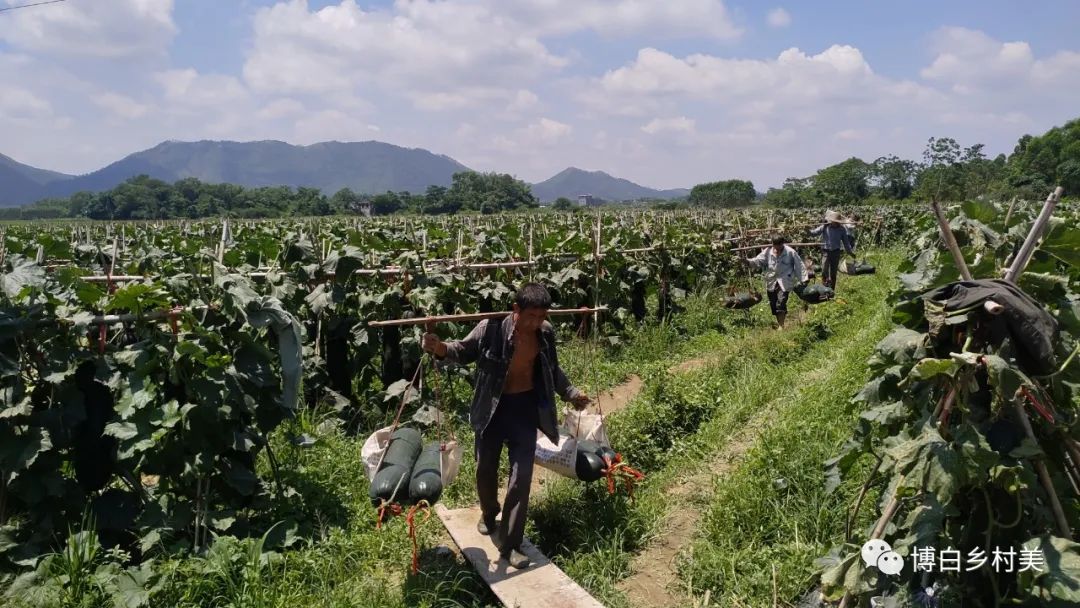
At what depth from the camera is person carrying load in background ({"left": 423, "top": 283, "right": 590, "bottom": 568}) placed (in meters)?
4.21

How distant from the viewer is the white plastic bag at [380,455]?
441cm

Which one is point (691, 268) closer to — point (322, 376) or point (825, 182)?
point (322, 376)

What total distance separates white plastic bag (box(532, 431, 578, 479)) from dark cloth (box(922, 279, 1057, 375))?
246cm

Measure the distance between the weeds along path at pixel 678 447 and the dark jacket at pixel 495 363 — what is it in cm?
83

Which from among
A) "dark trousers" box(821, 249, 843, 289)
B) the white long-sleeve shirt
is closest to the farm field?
the white long-sleeve shirt

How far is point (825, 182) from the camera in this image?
264 feet

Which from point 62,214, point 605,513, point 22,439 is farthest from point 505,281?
point 62,214

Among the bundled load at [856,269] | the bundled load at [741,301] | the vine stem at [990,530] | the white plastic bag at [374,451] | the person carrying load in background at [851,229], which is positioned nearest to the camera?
the vine stem at [990,530]

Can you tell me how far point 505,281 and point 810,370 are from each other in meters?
3.77

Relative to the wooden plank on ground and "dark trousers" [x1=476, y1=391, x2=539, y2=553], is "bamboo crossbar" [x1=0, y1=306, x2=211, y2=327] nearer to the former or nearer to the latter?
"dark trousers" [x1=476, y1=391, x2=539, y2=553]

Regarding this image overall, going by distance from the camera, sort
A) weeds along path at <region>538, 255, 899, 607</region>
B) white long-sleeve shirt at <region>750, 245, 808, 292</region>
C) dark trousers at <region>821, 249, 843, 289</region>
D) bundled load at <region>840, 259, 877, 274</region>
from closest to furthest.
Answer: weeds along path at <region>538, 255, 899, 607</region>
white long-sleeve shirt at <region>750, 245, 808, 292</region>
dark trousers at <region>821, 249, 843, 289</region>
bundled load at <region>840, 259, 877, 274</region>

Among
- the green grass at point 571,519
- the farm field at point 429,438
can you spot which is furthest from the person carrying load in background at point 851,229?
the farm field at point 429,438

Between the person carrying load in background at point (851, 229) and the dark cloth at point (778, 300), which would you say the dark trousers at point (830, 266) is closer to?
the person carrying load in background at point (851, 229)

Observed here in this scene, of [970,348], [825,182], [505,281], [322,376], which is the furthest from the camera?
[825,182]
